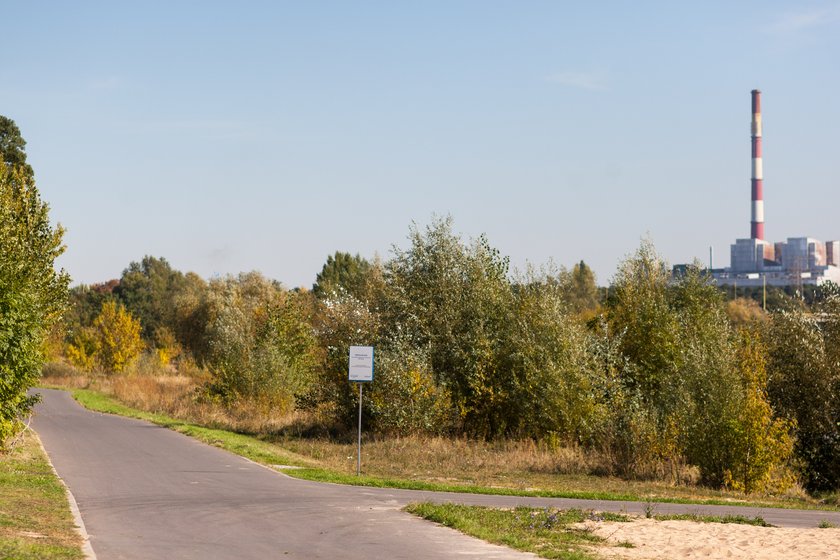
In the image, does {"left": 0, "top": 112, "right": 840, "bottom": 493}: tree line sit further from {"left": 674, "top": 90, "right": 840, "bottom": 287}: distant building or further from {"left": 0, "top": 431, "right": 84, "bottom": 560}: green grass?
{"left": 674, "top": 90, "right": 840, "bottom": 287}: distant building

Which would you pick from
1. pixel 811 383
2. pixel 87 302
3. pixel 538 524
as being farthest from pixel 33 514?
pixel 87 302

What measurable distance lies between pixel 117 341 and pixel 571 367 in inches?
1694

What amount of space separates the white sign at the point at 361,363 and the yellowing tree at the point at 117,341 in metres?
44.9

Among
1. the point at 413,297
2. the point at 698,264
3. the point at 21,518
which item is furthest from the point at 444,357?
the point at 21,518

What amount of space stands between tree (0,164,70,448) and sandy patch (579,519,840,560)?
542 inches

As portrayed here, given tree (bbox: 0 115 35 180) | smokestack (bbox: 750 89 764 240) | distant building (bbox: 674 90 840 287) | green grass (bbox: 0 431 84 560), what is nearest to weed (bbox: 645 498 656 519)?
green grass (bbox: 0 431 84 560)

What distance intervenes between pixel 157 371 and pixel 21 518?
Result: 53696 millimetres

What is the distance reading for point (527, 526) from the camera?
16672 mm

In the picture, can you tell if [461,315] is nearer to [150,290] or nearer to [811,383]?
[811,383]

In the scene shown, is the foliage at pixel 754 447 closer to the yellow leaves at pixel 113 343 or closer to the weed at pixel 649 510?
the weed at pixel 649 510

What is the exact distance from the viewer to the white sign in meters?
26.4

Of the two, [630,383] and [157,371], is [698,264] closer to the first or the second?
[630,383]

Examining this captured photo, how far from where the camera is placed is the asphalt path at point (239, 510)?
1400 cm

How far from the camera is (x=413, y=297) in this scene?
4009 cm
